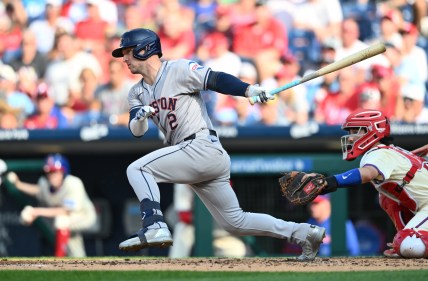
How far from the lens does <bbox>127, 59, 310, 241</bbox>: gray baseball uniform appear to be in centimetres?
580

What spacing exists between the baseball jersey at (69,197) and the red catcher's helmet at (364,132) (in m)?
5.01

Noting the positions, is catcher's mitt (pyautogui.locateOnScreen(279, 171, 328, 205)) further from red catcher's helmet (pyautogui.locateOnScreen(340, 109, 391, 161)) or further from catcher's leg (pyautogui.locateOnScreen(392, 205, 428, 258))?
catcher's leg (pyautogui.locateOnScreen(392, 205, 428, 258))

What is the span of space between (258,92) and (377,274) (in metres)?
1.26

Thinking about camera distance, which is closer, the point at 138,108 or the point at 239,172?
the point at 138,108

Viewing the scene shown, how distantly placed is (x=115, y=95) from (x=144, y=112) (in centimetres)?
496

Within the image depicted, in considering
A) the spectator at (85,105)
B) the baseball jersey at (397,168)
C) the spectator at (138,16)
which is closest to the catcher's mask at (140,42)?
the baseball jersey at (397,168)

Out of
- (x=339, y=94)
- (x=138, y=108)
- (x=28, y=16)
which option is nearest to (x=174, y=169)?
(x=138, y=108)

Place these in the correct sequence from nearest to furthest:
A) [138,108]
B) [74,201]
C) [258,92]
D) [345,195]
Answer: [258,92], [138,108], [345,195], [74,201]

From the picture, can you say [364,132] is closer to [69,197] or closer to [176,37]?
[176,37]

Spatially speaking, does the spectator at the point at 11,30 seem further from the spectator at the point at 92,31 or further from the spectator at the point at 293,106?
the spectator at the point at 293,106

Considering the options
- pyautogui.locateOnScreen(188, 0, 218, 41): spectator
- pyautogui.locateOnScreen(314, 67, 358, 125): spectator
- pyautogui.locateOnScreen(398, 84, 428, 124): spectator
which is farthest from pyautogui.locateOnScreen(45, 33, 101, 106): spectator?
pyautogui.locateOnScreen(398, 84, 428, 124): spectator

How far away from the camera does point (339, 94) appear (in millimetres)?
10586

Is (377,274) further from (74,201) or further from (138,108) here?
(74,201)

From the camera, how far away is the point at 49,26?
11281mm
